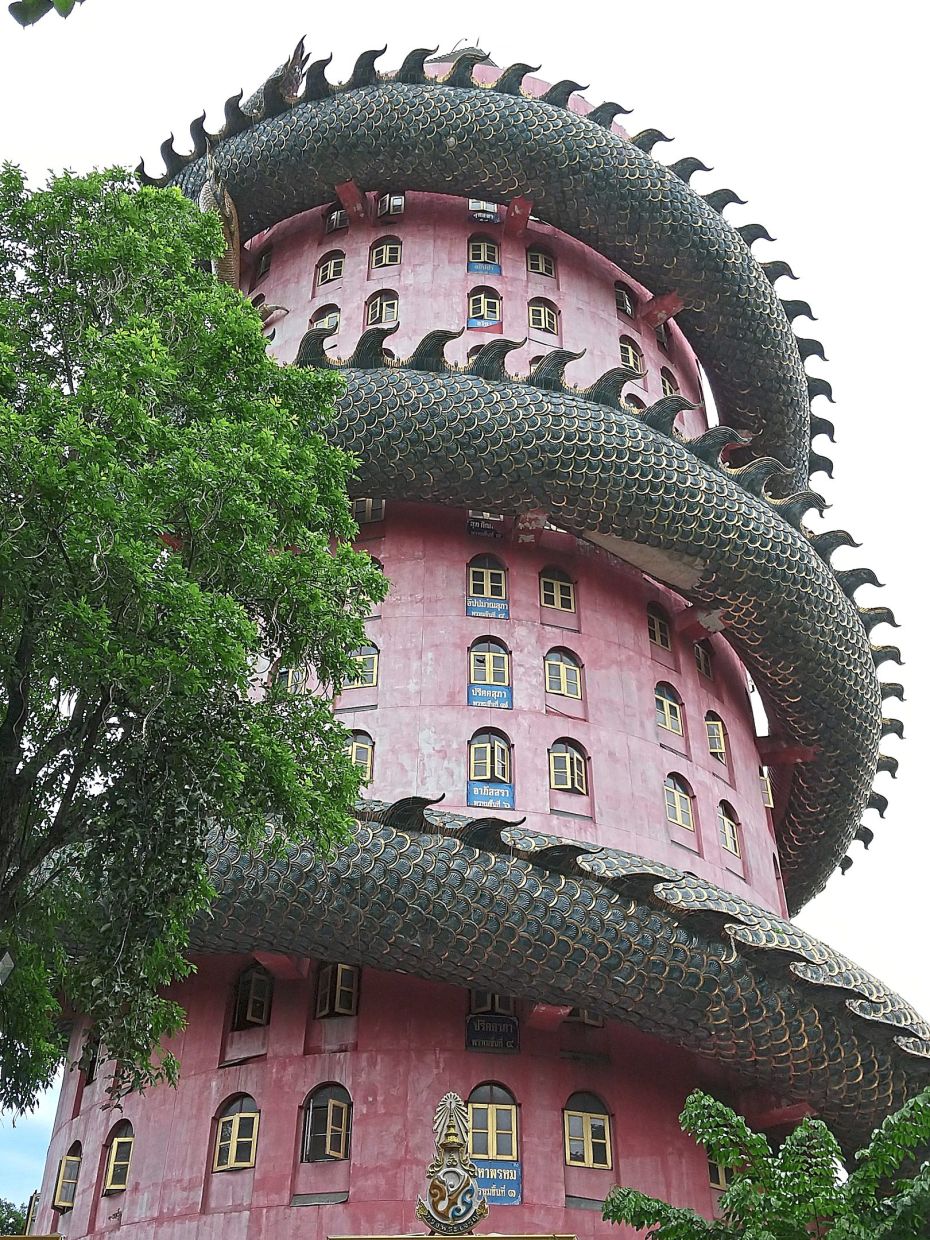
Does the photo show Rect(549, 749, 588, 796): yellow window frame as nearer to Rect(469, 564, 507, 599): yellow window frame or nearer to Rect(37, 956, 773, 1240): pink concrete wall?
Rect(469, 564, 507, 599): yellow window frame

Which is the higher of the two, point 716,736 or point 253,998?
point 716,736

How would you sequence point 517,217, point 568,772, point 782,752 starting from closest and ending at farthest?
point 568,772, point 782,752, point 517,217

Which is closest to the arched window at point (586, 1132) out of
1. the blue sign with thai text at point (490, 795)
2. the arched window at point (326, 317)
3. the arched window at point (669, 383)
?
the blue sign with thai text at point (490, 795)

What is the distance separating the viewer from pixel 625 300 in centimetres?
2878

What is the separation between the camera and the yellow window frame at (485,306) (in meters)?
26.5

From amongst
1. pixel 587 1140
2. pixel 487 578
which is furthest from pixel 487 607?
pixel 587 1140

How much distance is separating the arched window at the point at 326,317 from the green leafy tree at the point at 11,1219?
18805 mm

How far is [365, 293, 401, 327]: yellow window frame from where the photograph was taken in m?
26.5

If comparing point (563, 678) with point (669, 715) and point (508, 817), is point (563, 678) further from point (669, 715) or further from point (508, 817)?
point (508, 817)

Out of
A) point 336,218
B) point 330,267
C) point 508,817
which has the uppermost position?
point 336,218

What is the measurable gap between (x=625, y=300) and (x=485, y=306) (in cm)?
374

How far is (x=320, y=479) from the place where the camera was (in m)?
12.6

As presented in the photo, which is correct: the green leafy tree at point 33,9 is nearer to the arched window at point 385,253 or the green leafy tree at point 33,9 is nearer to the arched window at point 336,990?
the arched window at point 336,990

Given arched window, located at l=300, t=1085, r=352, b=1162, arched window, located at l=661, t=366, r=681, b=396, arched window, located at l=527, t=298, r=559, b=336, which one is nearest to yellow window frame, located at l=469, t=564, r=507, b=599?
arched window, located at l=527, t=298, r=559, b=336
